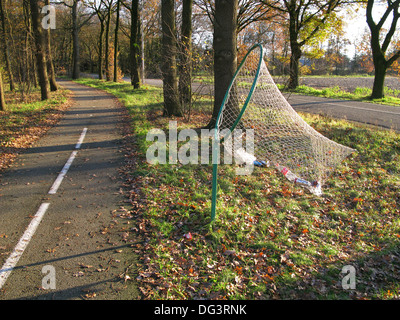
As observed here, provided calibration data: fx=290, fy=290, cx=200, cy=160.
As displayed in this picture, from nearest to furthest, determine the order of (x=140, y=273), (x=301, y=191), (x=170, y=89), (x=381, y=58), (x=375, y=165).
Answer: (x=140, y=273) < (x=301, y=191) < (x=375, y=165) < (x=170, y=89) < (x=381, y=58)

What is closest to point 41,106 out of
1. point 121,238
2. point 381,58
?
point 121,238

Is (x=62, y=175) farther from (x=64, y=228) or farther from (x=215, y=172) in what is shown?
(x=215, y=172)

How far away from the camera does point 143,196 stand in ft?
18.9

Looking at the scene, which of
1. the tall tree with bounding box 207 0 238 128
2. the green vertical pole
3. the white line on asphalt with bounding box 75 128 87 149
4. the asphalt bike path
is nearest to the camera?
the asphalt bike path

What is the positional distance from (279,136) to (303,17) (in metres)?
19.6

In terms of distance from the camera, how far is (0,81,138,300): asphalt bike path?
11.2 feet

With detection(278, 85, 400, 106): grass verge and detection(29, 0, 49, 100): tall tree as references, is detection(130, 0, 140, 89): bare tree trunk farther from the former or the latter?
detection(278, 85, 400, 106): grass verge

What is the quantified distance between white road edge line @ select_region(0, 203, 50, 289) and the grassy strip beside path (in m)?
1.44

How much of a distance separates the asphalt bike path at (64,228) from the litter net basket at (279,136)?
1846mm

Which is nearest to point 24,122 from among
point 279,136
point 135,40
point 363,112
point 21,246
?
point 21,246

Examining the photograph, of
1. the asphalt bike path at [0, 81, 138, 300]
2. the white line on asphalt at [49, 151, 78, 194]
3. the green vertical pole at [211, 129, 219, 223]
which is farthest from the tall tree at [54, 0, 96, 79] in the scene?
the green vertical pole at [211, 129, 219, 223]
